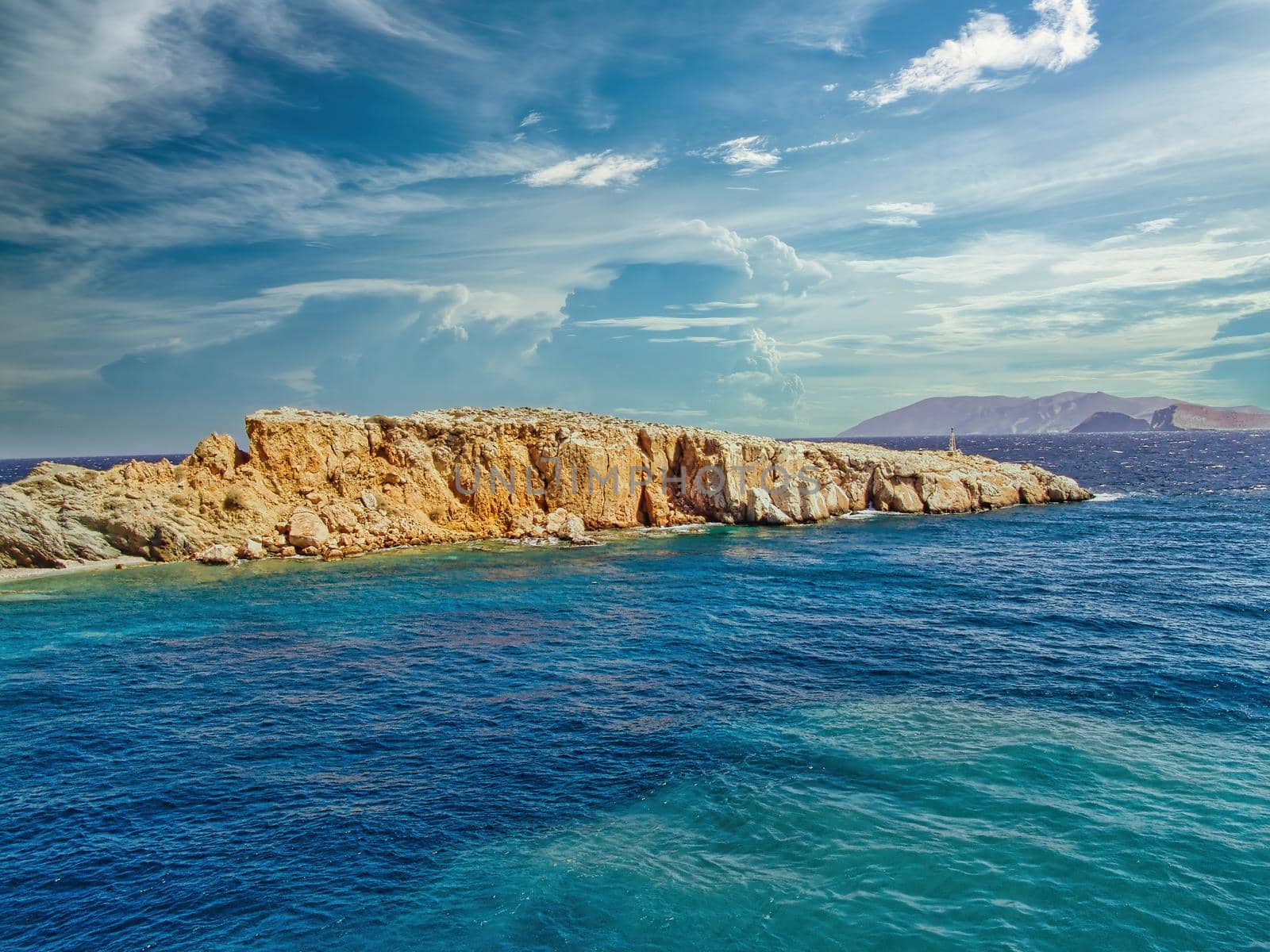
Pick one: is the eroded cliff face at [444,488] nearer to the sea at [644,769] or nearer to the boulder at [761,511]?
the boulder at [761,511]

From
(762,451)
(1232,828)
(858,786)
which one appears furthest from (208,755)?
(762,451)

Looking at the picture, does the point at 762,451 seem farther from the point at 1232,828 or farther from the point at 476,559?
the point at 1232,828

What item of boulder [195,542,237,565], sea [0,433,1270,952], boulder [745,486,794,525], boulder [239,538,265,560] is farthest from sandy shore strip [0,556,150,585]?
boulder [745,486,794,525]

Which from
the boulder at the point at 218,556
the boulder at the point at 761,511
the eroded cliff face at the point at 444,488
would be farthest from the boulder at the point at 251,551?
the boulder at the point at 761,511

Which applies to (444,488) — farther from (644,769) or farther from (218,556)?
(644,769)

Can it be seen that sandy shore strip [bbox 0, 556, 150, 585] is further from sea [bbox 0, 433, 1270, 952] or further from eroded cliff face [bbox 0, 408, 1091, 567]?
sea [bbox 0, 433, 1270, 952]

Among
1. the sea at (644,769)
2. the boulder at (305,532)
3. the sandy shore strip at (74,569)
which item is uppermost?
the boulder at (305,532)

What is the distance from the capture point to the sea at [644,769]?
→ 15.9 meters

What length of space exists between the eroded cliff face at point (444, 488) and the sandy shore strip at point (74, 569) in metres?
0.71

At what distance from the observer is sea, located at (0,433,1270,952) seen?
15.9m

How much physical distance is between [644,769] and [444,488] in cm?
4960

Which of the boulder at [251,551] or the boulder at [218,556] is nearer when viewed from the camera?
the boulder at [218,556]

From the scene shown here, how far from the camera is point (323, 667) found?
1270 inches

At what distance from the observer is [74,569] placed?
2127 inches
